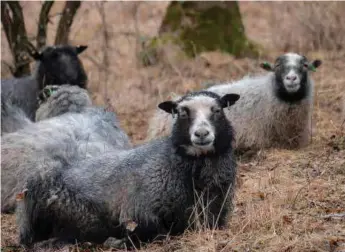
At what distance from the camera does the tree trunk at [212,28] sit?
15422 mm

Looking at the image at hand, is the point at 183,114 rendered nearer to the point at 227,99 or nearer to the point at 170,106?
the point at 170,106

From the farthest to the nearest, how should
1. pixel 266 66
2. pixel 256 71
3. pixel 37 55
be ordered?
1. pixel 256 71
2. pixel 37 55
3. pixel 266 66

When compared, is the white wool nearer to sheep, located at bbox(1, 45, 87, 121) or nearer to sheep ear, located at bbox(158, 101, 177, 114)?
sheep, located at bbox(1, 45, 87, 121)

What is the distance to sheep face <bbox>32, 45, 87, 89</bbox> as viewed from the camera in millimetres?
11547

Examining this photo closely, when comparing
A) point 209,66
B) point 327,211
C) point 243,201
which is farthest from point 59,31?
point 327,211

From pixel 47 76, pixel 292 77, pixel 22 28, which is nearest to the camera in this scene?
pixel 292 77

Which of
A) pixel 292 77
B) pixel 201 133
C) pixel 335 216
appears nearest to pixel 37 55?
pixel 292 77

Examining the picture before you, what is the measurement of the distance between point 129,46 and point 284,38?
339 centimetres

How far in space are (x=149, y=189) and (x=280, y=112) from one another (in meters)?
4.27

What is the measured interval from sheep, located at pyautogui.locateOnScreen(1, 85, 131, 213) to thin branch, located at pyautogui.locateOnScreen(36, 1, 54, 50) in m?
3.94

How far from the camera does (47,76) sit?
37.9ft

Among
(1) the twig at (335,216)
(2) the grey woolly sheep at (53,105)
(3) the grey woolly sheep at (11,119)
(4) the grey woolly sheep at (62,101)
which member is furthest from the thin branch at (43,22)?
(1) the twig at (335,216)

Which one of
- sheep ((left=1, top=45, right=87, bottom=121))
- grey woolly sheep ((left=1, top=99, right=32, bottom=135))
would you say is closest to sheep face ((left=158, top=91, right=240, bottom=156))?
grey woolly sheep ((left=1, top=99, right=32, bottom=135))

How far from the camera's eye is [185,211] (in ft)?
20.9
